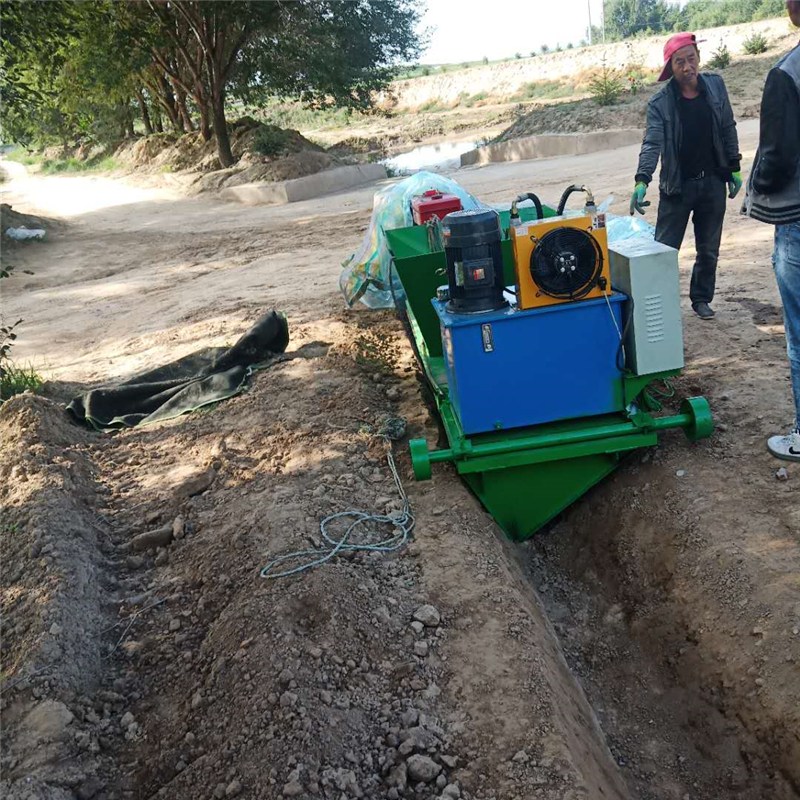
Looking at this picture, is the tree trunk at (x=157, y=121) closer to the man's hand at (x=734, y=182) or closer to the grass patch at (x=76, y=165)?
the grass patch at (x=76, y=165)

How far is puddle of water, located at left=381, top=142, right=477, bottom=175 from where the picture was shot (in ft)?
80.7

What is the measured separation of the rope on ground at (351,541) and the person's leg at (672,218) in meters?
2.85

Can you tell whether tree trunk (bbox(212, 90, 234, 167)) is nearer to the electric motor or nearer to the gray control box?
the electric motor

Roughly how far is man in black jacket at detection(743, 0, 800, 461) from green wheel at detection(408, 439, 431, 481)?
→ 6.27ft

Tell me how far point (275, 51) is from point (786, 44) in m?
17.3

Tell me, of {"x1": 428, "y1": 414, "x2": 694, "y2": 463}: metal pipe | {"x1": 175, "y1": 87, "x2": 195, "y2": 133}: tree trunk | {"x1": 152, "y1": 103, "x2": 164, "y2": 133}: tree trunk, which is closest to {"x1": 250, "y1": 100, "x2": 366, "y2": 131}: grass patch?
{"x1": 152, "y1": 103, "x2": 164, "y2": 133}: tree trunk

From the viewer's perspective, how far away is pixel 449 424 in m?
4.59

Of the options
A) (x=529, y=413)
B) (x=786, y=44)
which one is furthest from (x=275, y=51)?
(x=529, y=413)

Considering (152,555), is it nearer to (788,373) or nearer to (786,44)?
(788,373)

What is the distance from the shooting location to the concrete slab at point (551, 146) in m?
19.8

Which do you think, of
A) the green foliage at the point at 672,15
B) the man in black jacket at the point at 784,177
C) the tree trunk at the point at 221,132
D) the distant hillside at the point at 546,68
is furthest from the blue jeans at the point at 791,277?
the green foliage at the point at 672,15

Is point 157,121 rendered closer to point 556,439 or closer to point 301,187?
point 301,187

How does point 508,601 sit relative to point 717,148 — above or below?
below

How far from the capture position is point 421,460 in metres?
4.33
